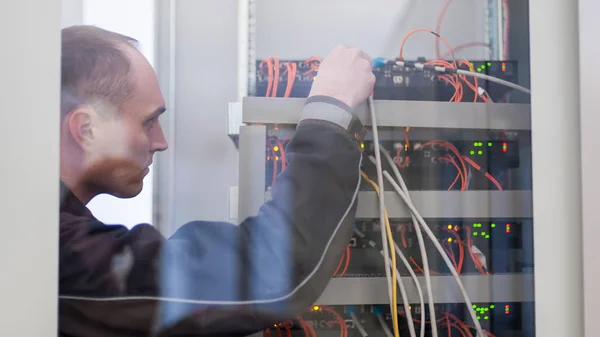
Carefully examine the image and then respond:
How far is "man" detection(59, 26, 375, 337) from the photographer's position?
587mm

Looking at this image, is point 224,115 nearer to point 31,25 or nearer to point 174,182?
A: point 174,182

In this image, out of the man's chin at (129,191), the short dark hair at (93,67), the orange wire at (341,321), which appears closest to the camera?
the short dark hair at (93,67)

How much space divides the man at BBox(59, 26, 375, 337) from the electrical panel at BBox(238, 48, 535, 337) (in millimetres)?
68

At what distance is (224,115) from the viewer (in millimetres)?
949

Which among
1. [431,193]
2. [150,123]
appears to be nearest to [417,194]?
[431,193]

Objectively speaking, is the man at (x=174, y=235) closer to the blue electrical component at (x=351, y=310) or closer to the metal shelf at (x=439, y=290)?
the metal shelf at (x=439, y=290)

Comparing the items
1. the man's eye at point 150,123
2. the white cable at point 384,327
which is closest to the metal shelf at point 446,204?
the white cable at point 384,327

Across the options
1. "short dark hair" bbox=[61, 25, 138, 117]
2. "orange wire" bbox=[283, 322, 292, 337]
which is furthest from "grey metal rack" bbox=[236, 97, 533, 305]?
"short dark hair" bbox=[61, 25, 138, 117]

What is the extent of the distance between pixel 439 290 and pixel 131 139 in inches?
23.3

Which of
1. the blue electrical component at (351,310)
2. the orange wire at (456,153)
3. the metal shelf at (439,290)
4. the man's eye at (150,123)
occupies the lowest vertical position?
the blue electrical component at (351,310)

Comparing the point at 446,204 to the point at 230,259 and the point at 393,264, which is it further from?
the point at 230,259

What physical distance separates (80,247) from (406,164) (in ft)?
1.94

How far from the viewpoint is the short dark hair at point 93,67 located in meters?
0.56

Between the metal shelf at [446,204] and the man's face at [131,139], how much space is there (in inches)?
15.1
